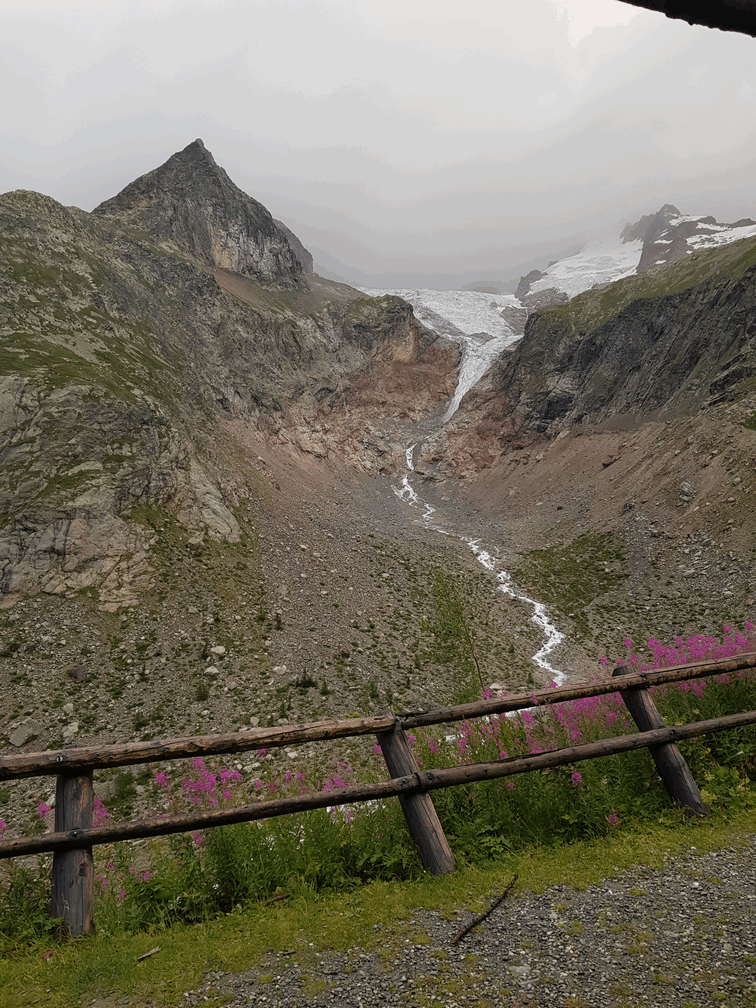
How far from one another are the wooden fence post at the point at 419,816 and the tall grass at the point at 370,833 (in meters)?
0.32

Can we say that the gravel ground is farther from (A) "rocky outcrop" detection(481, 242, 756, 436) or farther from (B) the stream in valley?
(A) "rocky outcrop" detection(481, 242, 756, 436)

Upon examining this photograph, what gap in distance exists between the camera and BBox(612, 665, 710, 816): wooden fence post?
6102mm

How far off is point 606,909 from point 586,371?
229 feet

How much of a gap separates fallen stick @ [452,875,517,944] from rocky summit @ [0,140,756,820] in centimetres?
1233

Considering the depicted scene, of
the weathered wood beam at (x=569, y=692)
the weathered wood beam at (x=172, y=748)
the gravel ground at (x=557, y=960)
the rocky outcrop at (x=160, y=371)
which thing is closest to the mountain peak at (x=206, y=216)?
the rocky outcrop at (x=160, y=371)

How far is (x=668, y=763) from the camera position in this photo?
637 centimetres

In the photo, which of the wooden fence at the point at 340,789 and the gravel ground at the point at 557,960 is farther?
the wooden fence at the point at 340,789

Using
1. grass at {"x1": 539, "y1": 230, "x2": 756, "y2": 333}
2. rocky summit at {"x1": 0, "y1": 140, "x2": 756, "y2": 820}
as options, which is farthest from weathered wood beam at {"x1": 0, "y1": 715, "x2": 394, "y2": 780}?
grass at {"x1": 539, "y1": 230, "x2": 756, "y2": 333}

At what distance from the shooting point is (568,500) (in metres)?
48.2

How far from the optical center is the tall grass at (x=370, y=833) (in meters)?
5.30

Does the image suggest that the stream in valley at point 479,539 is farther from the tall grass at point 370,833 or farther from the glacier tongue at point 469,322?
the tall grass at point 370,833

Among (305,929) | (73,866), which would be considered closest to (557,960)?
(305,929)

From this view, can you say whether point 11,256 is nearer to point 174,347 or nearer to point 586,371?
point 174,347

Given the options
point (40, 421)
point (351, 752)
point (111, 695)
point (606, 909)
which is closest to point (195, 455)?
point (40, 421)
